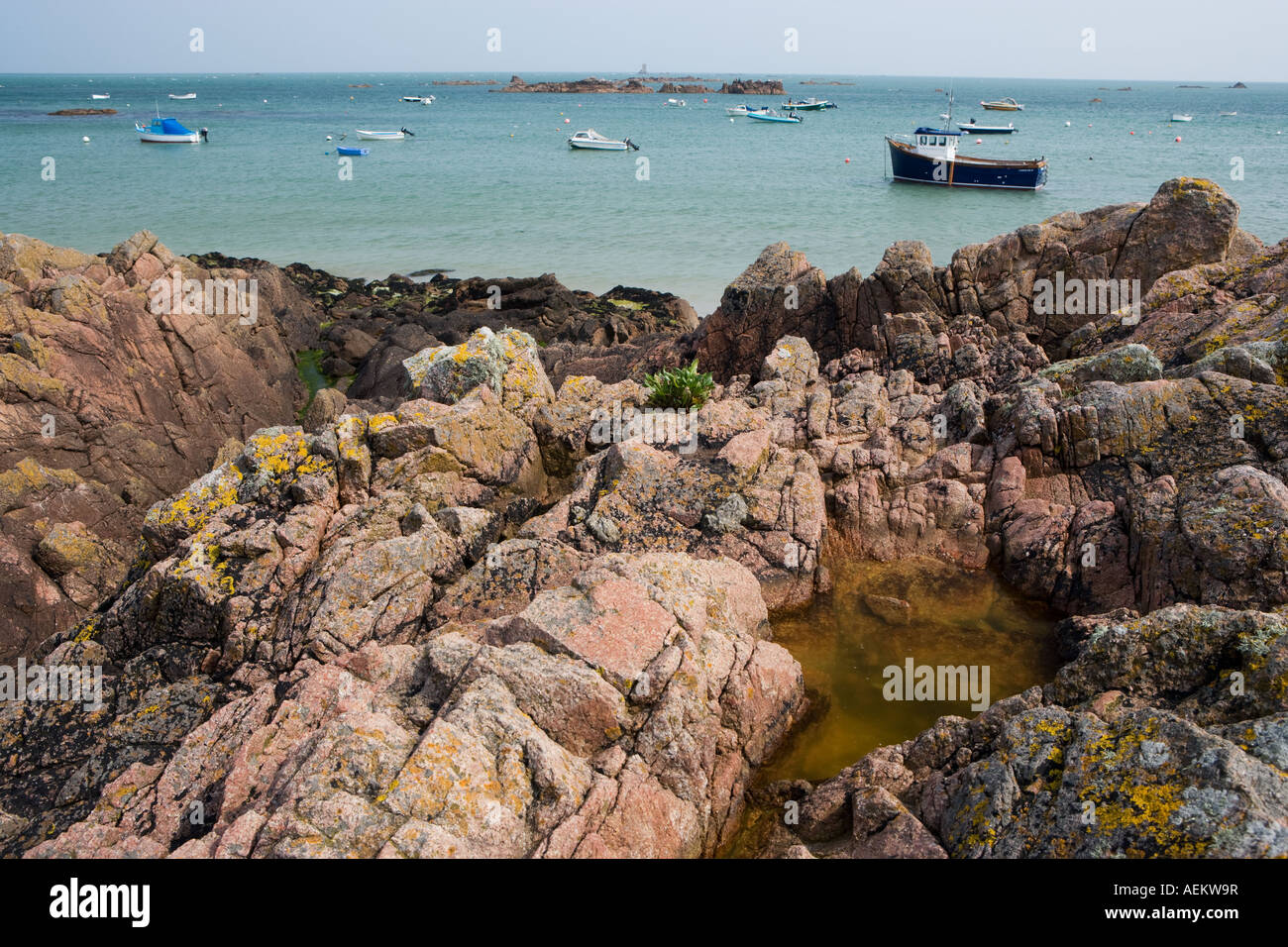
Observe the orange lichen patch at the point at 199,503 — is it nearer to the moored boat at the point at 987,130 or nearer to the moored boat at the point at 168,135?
the moored boat at the point at 168,135

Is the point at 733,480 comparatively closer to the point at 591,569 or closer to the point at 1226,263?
the point at 591,569

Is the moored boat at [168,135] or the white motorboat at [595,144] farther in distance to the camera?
the moored boat at [168,135]

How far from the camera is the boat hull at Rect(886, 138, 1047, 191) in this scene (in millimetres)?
59562

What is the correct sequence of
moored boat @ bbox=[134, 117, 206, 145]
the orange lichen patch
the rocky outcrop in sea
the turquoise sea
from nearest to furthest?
the rocky outcrop in sea → the orange lichen patch → the turquoise sea → moored boat @ bbox=[134, 117, 206, 145]

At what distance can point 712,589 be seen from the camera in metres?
9.63

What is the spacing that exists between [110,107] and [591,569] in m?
208

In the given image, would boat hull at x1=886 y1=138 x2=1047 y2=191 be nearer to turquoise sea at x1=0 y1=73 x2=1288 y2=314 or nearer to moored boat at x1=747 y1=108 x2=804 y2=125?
turquoise sea at x1=0 y1=73 x2=1288 y2=314

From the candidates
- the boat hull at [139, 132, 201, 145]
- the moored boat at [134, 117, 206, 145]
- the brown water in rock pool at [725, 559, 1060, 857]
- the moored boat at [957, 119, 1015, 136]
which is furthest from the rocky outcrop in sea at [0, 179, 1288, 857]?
the moored boat at [957, 119, 1015, 136]

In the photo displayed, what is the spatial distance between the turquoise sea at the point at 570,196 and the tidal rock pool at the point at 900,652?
27943 millimetres

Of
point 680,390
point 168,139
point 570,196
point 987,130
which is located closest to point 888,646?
point 680,390

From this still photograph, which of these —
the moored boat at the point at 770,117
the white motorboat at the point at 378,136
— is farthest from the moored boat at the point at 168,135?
the moored boat at the point at 770,117

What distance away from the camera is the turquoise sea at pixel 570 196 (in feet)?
155

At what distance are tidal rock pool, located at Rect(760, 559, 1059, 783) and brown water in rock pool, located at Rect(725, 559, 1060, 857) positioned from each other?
0.05ft
